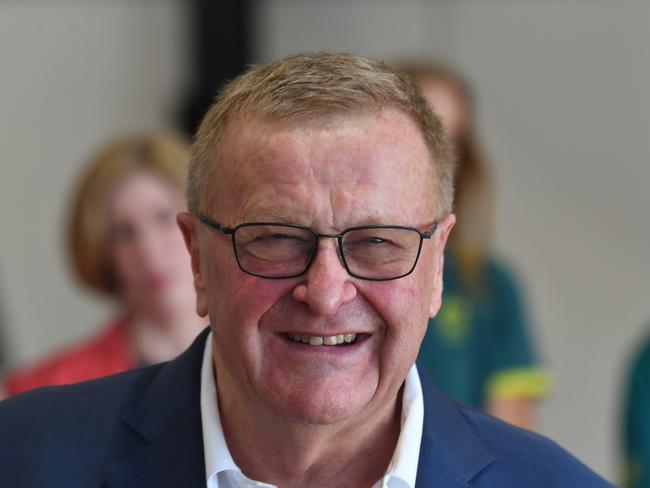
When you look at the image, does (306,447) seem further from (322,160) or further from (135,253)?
(135,253)

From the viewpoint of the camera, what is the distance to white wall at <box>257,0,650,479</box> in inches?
191

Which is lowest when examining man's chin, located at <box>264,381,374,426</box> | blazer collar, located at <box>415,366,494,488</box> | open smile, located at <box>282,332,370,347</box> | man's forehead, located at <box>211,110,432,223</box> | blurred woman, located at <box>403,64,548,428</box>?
blurred woman, located at <box>403,64,548,428</box>

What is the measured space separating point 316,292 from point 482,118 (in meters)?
3.90

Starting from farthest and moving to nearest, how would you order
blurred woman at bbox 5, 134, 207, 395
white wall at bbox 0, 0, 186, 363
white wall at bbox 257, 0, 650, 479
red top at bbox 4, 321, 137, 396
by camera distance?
white wall at bbox 0, 0, 186, 363 < white wall at bbox 257, 0, 650, 479 < blurred woman at bbox 5, 134, 207, 395 < red top at bbox 4, 321, 137, 396

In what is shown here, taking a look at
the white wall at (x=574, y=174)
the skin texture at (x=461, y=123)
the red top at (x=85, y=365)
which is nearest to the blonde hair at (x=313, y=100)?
the red top at (x=85, y=365)

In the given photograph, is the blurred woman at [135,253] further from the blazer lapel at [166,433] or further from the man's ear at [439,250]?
the man's ear at [439,250]

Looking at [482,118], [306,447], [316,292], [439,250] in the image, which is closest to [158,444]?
[306,447]

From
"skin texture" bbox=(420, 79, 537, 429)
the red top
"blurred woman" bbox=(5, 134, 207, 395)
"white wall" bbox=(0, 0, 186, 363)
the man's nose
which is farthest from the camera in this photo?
"white wall" bbox=(0, 0, 186, 363)

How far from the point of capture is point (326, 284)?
1453mm

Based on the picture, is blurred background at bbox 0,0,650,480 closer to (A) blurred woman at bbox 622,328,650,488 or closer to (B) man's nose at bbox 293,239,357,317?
(A) blurred woman at bbox 622,328,650,488

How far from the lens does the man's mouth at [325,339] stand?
150 cm

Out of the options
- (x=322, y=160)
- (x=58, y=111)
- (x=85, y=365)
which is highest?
(x=322, y=160)

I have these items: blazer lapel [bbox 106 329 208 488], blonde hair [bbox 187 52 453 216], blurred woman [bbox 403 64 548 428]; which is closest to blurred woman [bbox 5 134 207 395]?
blurred woman [bbox 403 64 548 428]

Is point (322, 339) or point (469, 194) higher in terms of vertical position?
point (322, 339)
